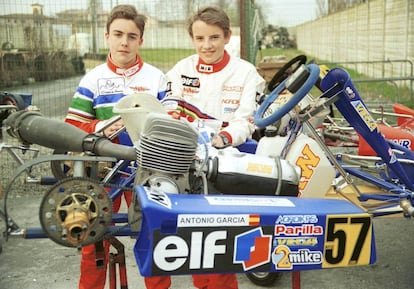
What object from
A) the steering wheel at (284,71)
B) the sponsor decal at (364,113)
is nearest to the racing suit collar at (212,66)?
the steering wheel at (284,71)

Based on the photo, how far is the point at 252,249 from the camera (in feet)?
6.75

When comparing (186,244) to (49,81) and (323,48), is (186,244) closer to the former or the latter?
(49,81)

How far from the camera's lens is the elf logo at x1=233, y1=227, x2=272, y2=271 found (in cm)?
204

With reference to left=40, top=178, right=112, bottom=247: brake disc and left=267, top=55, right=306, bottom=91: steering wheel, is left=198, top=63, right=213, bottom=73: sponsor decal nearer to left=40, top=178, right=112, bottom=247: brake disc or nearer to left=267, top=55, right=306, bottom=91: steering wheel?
left=267, top=55, right=306, bottom=91: steering wheel

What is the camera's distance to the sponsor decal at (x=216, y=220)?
1.97 m

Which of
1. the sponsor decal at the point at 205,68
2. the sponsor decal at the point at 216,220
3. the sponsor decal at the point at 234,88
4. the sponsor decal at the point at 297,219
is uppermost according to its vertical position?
the sponsor decal at the point at 205,68

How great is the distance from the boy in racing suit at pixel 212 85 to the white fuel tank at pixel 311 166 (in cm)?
37

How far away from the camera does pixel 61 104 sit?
651cm

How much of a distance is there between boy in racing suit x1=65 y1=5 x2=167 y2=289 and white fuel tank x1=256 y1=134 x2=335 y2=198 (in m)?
0.88

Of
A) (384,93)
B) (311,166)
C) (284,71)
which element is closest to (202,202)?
(311,166)

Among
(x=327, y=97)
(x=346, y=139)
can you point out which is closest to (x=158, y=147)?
(x=327, y=97)

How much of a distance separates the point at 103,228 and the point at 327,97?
1173mm

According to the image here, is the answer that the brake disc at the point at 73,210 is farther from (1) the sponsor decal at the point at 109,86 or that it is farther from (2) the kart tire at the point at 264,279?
(2) the kart tire at the point at 264,279

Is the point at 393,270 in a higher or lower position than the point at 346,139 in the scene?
lower
